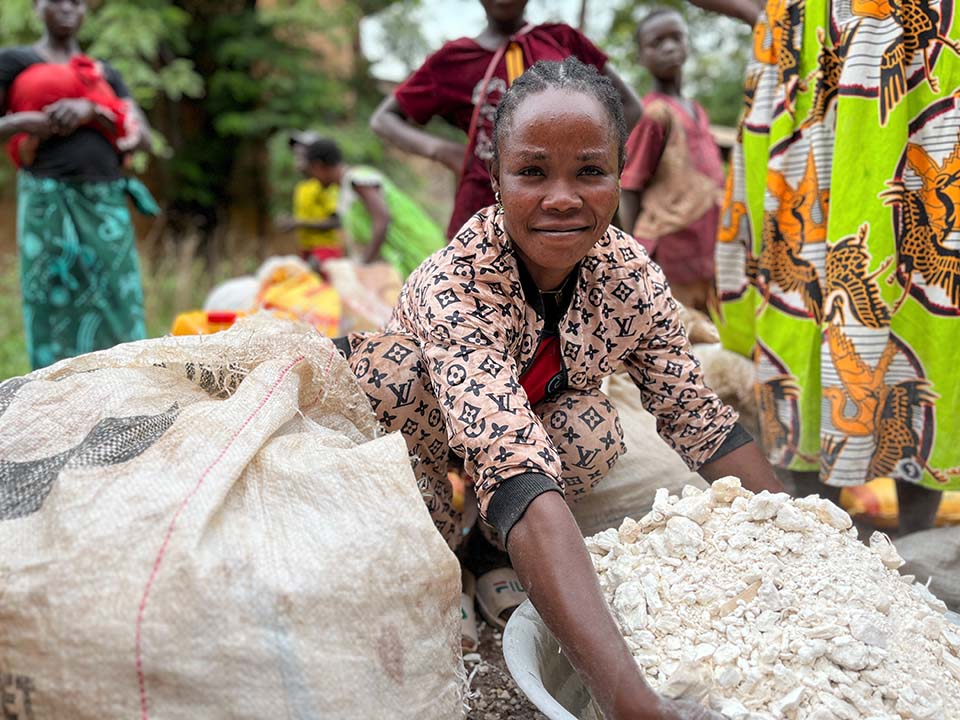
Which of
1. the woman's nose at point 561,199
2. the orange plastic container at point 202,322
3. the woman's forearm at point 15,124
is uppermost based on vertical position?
the woman's nose at point 561,199

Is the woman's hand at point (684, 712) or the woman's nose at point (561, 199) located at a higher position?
the woman's nose at point (561, 199)

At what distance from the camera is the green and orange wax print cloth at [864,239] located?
1878mm

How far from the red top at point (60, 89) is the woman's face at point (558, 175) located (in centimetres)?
252

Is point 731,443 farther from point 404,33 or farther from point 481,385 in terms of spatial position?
point 404,33

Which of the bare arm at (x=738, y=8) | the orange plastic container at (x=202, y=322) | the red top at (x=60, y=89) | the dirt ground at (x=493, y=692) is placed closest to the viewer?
the dirt ground at (x=493, y=692)

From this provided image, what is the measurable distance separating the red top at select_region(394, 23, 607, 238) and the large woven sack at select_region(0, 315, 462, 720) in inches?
50.4

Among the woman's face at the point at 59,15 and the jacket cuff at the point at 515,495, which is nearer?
the jacket cuff at the point at 515,495

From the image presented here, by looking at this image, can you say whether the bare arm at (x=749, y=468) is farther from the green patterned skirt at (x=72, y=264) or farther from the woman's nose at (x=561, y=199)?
the green patterned skirt at (x=72, y=264)

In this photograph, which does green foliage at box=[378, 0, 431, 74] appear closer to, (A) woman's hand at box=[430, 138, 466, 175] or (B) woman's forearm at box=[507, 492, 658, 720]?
(A) woman's hand at box=[430, 138, 466, 175]

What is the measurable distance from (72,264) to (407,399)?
7.67 ft

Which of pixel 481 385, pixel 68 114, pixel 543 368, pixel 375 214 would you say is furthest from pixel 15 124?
pixel 481 385

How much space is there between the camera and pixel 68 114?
3.15 m

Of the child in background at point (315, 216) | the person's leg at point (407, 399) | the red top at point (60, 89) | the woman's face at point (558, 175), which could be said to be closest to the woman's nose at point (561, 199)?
the woman's face at point (558, 175)

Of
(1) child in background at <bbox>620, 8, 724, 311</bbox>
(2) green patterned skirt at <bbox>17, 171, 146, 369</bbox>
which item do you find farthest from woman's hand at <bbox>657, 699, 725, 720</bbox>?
(2) green patterned skirt at <bbox>17, 171, 146, 369</bbox>
